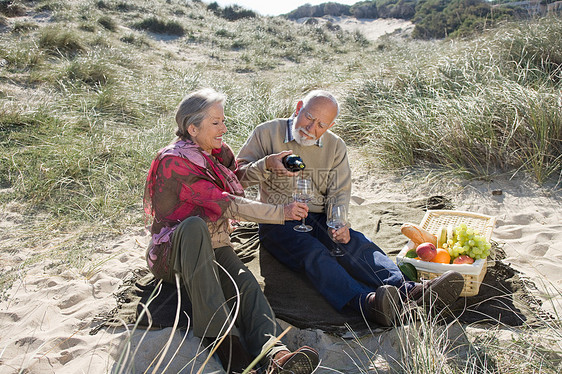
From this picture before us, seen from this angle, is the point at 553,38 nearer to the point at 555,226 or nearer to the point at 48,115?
the point at 555,226

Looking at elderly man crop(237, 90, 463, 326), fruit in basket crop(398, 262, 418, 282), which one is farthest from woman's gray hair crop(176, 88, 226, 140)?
fruit in basket crop(398, 262, 418, 282)

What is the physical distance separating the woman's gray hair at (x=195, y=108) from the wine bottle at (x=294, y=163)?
25.3 inches

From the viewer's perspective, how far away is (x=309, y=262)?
11.1 ft

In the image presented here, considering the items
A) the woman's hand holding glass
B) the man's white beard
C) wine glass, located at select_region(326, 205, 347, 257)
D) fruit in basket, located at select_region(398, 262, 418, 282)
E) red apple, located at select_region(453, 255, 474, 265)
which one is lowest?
fruit in basket, located at select_region(398, 262, 418, 282)

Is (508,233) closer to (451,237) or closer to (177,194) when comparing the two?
(451,237)

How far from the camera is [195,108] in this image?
3.15m

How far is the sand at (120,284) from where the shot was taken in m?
2.80

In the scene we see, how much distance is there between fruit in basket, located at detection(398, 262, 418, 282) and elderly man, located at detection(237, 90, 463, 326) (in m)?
0.08

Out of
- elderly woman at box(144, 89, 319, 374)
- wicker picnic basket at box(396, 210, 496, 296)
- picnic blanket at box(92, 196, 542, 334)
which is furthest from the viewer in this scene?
wicker picnic basket at box(396, 210, 496, 296)

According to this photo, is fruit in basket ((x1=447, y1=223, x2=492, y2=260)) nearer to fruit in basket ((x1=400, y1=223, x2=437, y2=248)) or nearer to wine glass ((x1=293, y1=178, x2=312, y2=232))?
fruit in basket ((x1=400, y1=223, x2=437, y2=248))

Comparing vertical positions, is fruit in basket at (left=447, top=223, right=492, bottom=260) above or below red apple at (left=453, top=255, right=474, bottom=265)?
above

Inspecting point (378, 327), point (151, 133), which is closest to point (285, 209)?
point (378, 327)

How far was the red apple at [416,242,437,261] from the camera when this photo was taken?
3391 millimetres

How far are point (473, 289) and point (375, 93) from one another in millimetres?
4636
